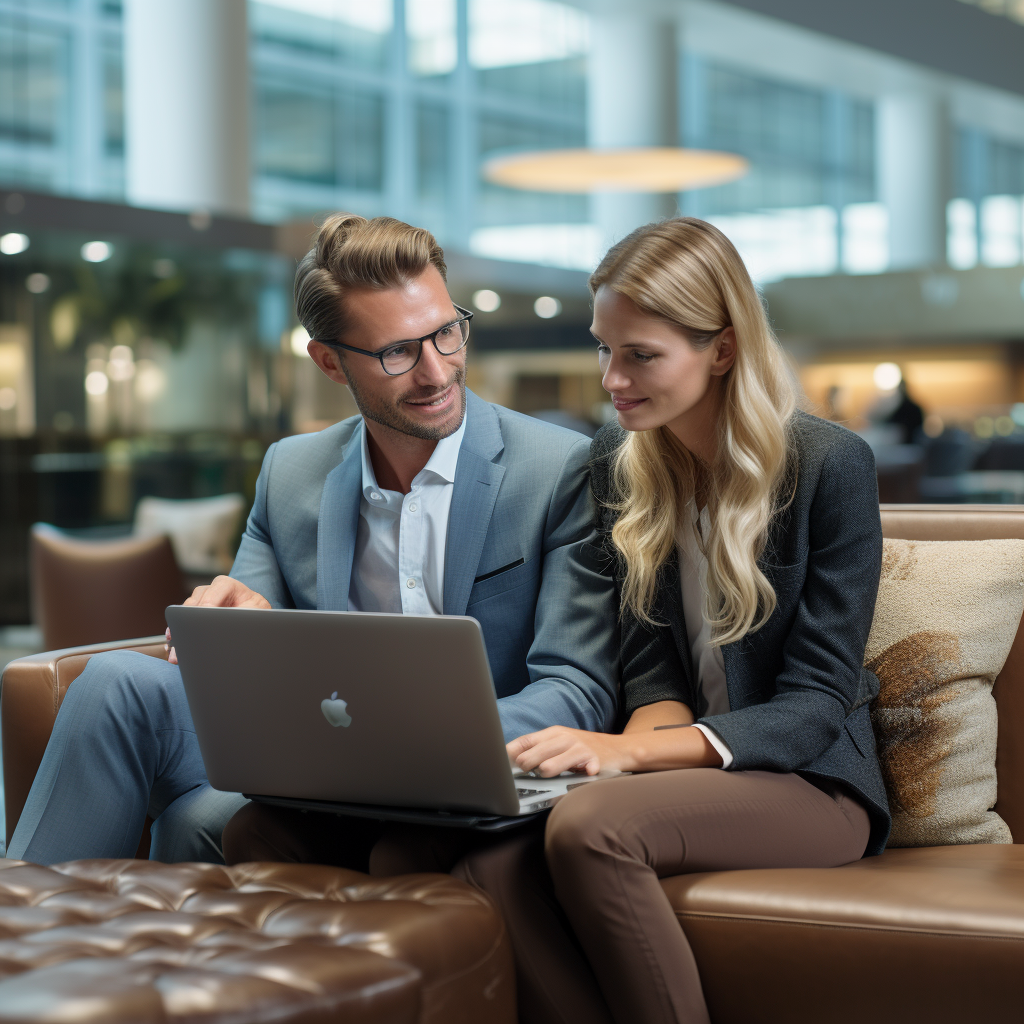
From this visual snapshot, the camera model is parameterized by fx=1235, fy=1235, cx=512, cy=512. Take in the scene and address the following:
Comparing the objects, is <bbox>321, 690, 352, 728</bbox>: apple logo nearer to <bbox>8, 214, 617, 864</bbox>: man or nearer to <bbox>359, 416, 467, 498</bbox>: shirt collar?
<bbox>8, 214, 617, 864</bbox>: man

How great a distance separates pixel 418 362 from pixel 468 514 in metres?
0.28

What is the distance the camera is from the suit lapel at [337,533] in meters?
2.19

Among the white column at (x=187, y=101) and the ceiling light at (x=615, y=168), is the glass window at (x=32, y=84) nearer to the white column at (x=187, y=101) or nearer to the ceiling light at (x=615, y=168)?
the white column at (x=187, y=101)

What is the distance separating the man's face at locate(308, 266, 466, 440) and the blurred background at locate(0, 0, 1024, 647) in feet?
1.15

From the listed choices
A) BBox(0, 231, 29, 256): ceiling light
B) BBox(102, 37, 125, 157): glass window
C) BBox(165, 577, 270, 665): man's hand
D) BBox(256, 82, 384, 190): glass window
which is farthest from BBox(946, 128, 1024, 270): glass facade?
BBox(165, 577, 270, 665): man's hand

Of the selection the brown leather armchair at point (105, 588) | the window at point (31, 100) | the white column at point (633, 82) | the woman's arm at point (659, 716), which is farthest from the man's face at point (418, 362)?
the white column at point (633, 82)

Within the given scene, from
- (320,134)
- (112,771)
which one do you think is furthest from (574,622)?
(320,134)

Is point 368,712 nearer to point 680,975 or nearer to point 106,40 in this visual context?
point 680,975

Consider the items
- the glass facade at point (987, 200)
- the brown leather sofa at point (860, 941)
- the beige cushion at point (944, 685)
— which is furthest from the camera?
the glass facade at point (987, 200)

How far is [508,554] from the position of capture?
2.13 metres

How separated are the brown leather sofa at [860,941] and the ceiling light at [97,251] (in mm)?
6034

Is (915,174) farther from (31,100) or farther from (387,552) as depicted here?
(387,552)

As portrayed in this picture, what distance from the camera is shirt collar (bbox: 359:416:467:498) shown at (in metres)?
2.20

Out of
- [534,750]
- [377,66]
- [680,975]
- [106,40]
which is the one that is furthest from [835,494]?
[377,66]
